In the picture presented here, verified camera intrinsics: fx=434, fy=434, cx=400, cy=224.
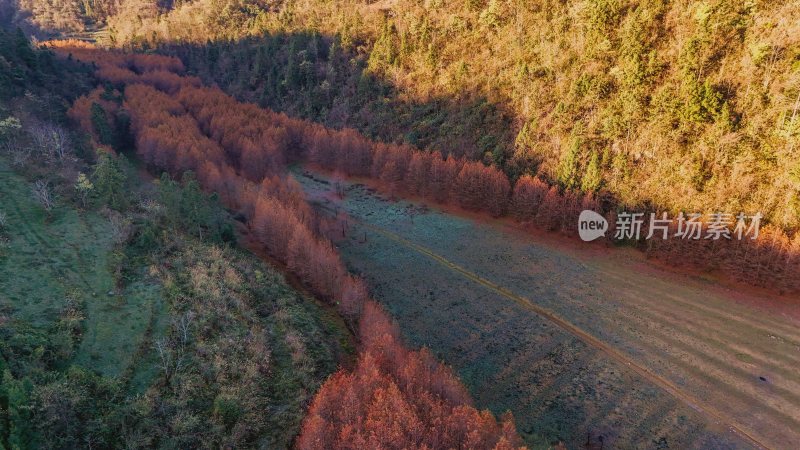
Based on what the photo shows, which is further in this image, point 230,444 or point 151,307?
point 151,307

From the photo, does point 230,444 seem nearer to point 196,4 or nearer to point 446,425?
point 446,425

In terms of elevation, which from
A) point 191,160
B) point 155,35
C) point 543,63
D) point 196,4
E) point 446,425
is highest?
point 196,4

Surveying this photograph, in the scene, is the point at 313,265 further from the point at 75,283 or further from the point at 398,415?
the point at 398,415

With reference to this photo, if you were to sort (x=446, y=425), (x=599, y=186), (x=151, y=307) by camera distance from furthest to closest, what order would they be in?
1. (x=599, y=186)
2. (x=151, y=307)
3. (x=446, y=425)

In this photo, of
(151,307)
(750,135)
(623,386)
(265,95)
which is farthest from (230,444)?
(265,95)
